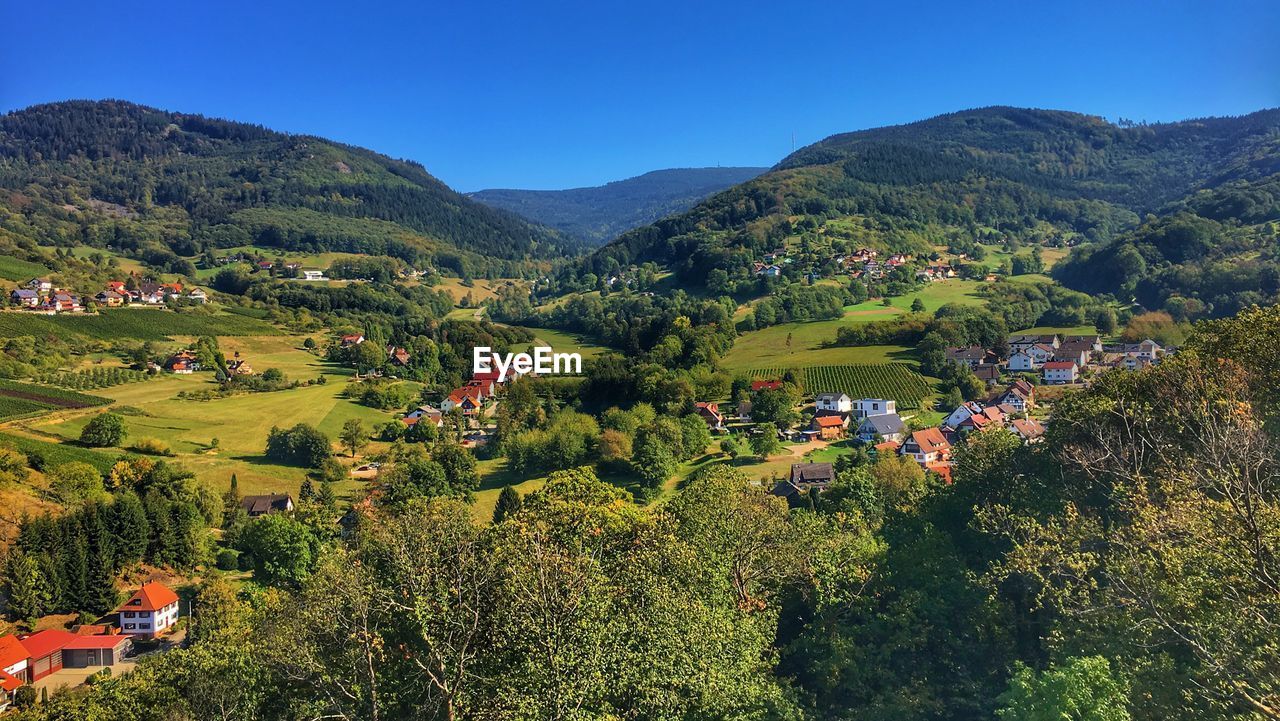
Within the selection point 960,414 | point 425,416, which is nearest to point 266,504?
point 425,416

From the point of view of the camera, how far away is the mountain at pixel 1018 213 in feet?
273

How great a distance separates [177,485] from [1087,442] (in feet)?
122

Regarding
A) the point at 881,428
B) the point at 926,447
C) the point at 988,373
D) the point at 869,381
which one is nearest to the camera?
the point at 926,447

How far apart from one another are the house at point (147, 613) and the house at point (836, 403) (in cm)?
3951

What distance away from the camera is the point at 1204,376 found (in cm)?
1628

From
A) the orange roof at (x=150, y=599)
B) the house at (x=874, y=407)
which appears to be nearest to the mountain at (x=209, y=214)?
the orange roof at (x=150, y=599)

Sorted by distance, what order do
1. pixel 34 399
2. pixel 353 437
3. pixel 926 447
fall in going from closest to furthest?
1. pixel 926 447
2. pixel 34 399
3. pixel 353 437

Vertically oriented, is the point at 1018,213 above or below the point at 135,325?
above

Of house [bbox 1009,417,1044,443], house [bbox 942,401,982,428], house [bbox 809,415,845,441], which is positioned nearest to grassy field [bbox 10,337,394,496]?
house [bbox 809,415,845,441]

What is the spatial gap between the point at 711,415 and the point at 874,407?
1129cm

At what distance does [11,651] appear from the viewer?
22656mm

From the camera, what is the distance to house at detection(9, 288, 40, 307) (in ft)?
218

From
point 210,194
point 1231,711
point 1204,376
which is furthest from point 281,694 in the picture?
point 210,194

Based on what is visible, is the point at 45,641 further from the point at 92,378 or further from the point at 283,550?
the point at 92,378
